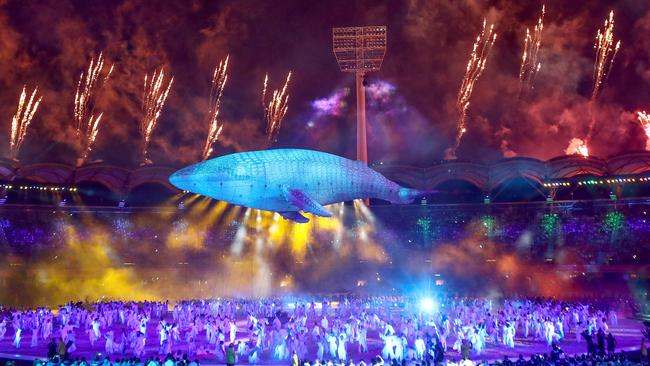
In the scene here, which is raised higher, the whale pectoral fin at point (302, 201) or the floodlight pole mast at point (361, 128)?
the floodlight pole mast at point (361, 128)

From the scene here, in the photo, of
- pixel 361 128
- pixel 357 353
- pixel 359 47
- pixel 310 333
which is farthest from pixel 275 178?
pixel 361 128

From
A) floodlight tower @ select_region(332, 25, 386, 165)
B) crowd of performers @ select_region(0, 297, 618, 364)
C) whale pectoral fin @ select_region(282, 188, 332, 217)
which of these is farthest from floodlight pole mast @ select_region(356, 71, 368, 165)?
whale pectoral fin @ select_region(282, 188, 332, 217)

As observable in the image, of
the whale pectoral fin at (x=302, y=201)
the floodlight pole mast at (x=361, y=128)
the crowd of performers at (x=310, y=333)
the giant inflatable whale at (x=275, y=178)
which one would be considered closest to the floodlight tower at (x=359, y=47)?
the floodlight pole mast at (x=361, y=128)

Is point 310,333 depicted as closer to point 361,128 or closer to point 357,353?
point 357,353

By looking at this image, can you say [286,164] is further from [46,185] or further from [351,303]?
[46,185]

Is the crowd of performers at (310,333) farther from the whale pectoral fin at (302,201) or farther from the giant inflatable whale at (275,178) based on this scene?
the giant inflatable whale at (275,178)

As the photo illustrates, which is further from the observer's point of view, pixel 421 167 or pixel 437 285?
pixel 421 167

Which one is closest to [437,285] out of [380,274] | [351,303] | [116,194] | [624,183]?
[380,274]
